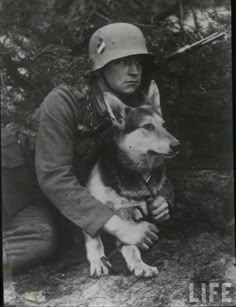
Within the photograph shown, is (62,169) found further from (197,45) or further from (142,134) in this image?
(197,45)

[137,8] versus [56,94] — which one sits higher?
[137,8]

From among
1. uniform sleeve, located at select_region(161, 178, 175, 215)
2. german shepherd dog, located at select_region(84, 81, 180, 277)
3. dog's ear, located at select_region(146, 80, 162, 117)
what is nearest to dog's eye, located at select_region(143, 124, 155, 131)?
german shepherd dog, located at select_region(84, 81, 180, 277)

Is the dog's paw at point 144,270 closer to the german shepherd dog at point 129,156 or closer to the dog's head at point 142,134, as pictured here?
the german shepherd dog at point 129,156

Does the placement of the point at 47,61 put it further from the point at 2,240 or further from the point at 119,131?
the point at 2,240

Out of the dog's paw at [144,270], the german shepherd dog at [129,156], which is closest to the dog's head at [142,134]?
the german shepherd dog at [129,156]

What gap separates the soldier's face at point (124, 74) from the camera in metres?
4.88

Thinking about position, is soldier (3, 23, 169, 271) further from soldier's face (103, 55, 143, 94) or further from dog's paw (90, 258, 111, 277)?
dog's paw (90, 258, 111, 277)

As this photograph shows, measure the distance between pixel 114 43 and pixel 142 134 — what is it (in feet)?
3.04

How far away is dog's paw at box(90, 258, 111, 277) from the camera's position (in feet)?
15.4

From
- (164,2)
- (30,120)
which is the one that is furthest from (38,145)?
(164,2)

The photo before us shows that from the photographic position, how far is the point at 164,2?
489 cm

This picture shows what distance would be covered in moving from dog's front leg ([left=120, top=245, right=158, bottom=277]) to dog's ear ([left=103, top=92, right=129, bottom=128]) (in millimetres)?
1201

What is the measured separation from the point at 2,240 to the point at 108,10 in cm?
249

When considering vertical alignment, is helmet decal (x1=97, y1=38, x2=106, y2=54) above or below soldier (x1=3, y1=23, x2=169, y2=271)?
above
